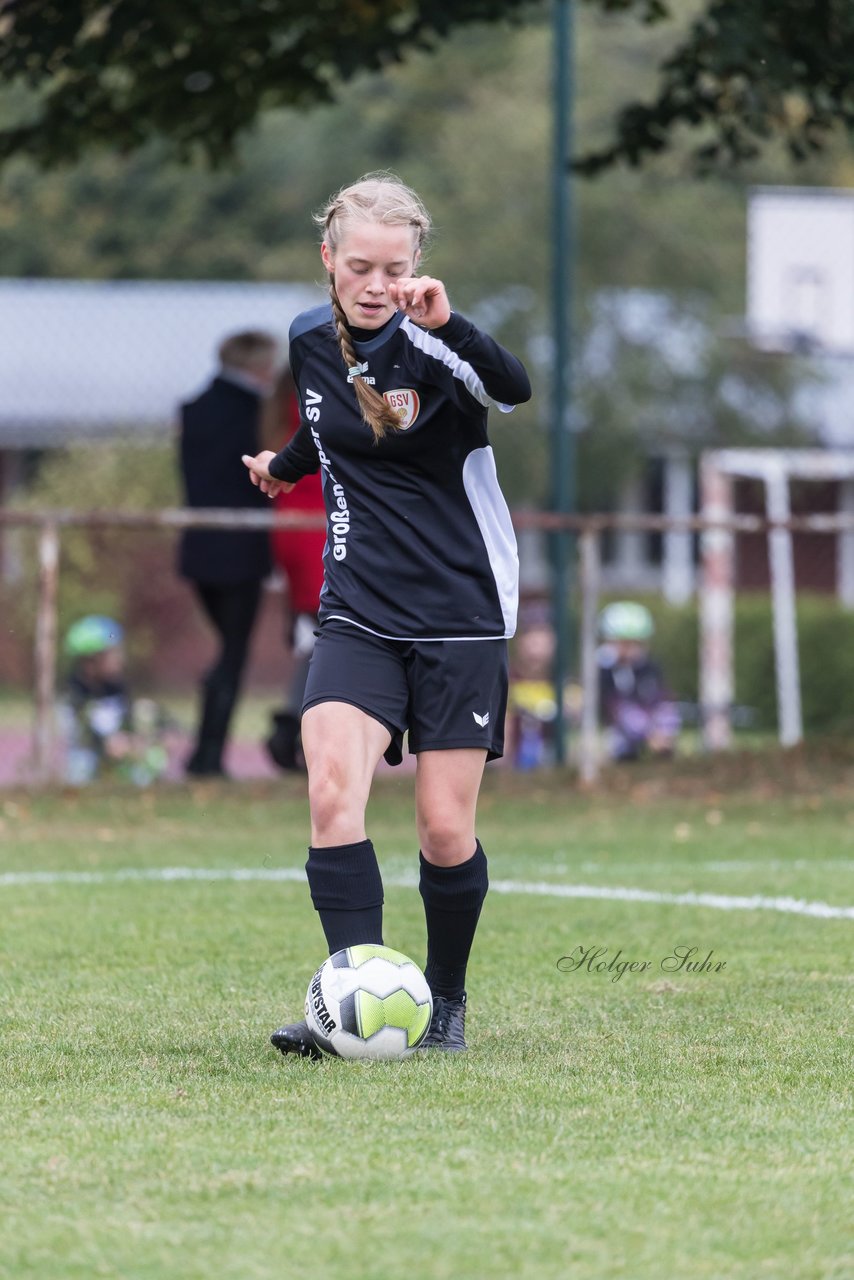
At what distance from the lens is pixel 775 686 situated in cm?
2030

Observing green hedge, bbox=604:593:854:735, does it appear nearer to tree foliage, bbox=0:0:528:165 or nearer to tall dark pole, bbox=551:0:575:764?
tall dark pole, bbox=551:0:575:764

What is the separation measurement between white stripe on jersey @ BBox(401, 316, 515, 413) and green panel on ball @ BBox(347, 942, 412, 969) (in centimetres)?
127

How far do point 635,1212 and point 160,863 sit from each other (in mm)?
5775

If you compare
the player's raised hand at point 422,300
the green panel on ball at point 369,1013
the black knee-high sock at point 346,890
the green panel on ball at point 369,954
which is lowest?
the green panel on ball at point 369,1013

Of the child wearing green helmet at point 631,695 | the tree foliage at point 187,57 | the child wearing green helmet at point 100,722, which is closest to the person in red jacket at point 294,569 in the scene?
the child wearing green helmet at point 100,722

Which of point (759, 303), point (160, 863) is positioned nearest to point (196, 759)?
point (160, 863)

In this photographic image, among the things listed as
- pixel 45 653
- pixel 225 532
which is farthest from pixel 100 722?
pixel 45 653

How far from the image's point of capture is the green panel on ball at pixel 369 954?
4652mm

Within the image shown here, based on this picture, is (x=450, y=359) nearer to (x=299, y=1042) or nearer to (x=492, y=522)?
(x=492, y=522)

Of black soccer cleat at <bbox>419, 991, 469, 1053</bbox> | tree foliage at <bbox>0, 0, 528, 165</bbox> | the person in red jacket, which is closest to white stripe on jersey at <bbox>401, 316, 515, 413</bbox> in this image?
black soccer cleat at <bbox>419, 991, 469, 1053</bbox>

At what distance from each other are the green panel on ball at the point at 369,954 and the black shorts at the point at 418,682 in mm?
473

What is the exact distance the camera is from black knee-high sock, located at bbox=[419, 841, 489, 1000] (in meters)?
4.94

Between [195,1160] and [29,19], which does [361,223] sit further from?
[29,19]

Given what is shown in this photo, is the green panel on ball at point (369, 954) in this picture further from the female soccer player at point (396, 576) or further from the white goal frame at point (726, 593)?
the white goal frame at point (726, 593)
